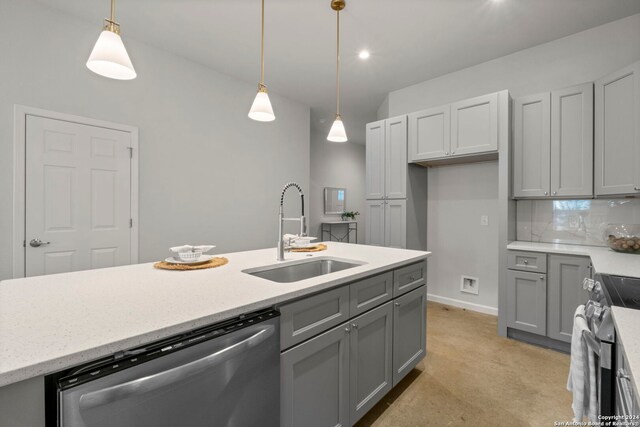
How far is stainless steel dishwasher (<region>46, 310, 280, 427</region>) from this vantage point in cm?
72

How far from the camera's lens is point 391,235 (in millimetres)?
3768

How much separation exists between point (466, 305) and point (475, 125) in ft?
7.15

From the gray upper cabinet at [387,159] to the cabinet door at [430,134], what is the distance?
116 mm

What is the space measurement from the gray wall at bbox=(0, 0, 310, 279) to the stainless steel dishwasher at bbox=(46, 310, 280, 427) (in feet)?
8.59

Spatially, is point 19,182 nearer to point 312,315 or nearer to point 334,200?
point 312,315

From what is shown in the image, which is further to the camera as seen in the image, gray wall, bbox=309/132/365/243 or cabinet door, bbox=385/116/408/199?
gray wall, bbox=309/132/365/243

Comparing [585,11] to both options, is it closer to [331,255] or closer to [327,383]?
[331,255]

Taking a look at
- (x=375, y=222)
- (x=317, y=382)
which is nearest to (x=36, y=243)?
(x=317, y=382)

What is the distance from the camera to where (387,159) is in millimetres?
3832

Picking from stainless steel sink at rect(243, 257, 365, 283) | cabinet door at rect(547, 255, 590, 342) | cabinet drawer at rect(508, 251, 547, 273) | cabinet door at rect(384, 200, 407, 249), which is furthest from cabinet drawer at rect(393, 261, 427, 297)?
cabinet door at rect(384, 200, 407, 249)

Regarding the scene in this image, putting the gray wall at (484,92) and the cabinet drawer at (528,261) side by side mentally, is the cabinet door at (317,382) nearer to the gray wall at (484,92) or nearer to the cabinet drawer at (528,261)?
the cabinet drawer at (528,261)

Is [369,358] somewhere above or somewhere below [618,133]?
below

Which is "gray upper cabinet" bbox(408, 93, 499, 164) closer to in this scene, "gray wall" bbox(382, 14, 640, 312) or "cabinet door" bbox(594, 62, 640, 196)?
"gray wall" bbox(382, 14, 640, 312)

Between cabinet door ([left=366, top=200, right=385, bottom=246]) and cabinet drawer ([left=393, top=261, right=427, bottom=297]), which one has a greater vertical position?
cabinet door ([left=366, top=200, right=385, bottom=246])
